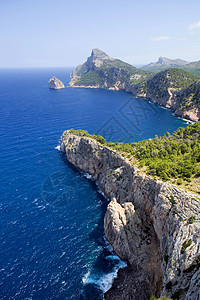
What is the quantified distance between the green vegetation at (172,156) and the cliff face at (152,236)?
3430 mm

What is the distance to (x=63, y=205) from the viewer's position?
218ft

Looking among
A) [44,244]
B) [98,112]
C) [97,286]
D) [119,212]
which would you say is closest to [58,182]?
[44,244]

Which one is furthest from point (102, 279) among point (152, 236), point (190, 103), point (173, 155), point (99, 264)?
point (190, 103)

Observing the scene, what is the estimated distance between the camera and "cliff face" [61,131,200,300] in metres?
31.6

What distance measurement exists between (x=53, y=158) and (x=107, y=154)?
1215 inches

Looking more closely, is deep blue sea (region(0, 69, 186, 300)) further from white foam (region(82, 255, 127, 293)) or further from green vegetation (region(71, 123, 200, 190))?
green vegetation (region(71, 123, 200, 190))

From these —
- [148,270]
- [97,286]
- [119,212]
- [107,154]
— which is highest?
[107,154]

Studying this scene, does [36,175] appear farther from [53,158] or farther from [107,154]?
[107,154]

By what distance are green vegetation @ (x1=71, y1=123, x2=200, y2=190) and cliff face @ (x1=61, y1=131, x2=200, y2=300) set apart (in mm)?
3430

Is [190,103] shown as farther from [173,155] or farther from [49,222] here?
[49,222]

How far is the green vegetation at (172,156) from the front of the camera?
50.0 meters

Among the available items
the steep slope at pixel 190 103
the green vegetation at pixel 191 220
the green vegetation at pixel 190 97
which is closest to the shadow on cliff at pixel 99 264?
the green vegetation at pixel 191 220

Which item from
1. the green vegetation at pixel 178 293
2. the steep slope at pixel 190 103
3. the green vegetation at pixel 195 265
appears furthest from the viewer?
the steep slope at pixel 190 103

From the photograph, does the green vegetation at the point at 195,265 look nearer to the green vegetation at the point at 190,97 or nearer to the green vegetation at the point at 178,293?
the green vegetation at the point at 178,293
